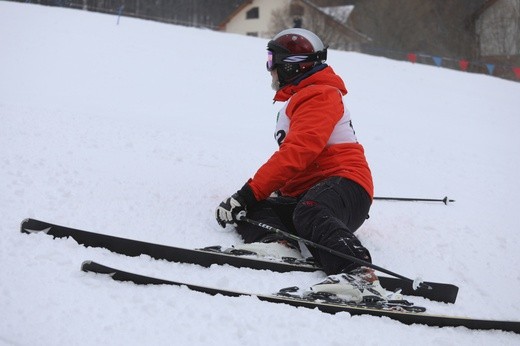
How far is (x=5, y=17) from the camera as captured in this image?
11977 millimetres

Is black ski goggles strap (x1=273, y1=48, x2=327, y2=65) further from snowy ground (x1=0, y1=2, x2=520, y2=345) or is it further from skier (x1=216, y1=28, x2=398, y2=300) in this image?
snowy ground (x1=0, y1=2, x2=520, y2=345)

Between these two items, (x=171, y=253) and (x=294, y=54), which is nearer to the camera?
(x=171, y=253)

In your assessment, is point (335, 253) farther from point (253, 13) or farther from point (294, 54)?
point (253, 13)

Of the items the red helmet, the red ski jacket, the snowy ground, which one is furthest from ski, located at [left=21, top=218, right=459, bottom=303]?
the red helmet

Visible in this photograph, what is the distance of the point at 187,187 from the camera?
4.26 metres

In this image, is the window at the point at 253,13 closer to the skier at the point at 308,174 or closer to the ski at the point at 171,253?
the skier at the point at 308,174

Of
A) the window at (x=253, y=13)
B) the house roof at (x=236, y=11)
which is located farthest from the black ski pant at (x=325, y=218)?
the window at (x=253, y=13)

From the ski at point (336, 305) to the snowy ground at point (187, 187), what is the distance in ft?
0.15

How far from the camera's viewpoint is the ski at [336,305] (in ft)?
7.68

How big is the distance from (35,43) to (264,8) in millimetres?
34231

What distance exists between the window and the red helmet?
4095 centimetres

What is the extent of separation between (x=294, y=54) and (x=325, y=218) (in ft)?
3.99

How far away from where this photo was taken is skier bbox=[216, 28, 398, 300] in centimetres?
292

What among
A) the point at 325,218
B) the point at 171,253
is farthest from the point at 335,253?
the point at 171,253
